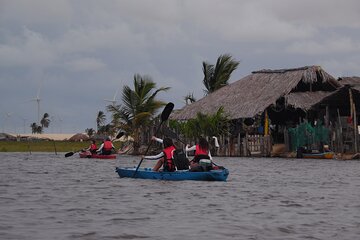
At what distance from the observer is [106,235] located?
1015 cm

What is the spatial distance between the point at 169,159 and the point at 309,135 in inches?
663

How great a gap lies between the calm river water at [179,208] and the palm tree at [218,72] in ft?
97.1

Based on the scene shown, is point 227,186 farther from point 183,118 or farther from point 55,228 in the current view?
point 183,118

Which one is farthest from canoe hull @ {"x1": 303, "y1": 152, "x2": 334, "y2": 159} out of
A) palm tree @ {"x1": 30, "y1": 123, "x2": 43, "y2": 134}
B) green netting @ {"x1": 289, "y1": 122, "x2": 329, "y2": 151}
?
palm tree @ {"x1": 30, "y1": 123, "x2": 43, "y2": 134}

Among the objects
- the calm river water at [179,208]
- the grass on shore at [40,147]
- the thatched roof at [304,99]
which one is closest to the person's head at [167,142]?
Result: the calm river water at [179,208]

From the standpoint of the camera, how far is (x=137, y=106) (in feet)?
146

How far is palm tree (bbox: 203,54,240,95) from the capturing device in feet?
167

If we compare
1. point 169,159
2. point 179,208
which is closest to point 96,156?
point 169,159

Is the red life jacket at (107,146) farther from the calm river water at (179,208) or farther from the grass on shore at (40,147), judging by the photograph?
the calm river water at (179,208)

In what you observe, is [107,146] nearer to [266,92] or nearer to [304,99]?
[266,92]

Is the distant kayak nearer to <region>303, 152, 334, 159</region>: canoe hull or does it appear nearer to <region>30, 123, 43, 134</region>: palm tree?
<region>303, 152, 334, 159</region>: canoe hull

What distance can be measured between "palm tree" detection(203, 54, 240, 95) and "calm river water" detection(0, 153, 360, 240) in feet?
97.1

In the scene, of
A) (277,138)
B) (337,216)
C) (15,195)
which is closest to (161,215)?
(337,216)

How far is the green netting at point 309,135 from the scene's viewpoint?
35.0 metres
